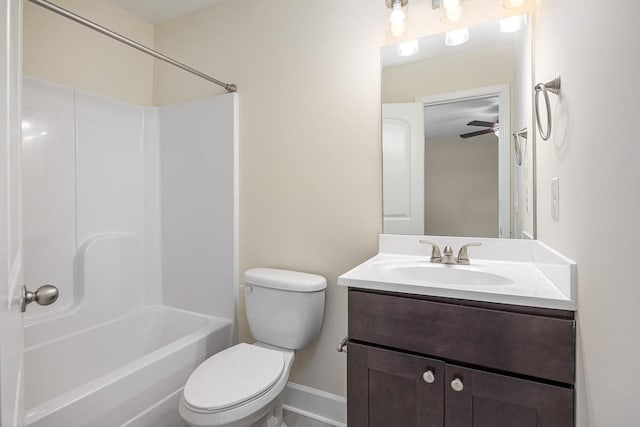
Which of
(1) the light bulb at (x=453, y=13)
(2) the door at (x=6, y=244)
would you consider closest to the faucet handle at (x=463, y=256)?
(1) the light bulb at (x=453, y=13)

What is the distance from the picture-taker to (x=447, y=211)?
1.54 meters

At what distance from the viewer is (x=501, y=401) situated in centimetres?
95

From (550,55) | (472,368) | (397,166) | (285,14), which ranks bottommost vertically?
(472,368)

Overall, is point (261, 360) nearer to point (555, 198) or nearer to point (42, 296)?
point (42, 296)

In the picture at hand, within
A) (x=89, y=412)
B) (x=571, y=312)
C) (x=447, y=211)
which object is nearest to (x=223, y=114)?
(x=447, y=211)

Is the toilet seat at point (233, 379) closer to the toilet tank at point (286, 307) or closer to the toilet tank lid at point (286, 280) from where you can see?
the toilet tank at point (286, 307)

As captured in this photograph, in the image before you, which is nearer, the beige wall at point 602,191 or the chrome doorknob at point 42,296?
the beige wall at point 602,191

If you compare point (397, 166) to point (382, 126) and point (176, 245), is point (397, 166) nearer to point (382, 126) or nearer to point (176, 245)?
point (382, 126)

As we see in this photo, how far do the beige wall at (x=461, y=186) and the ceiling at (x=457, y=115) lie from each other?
38 mm

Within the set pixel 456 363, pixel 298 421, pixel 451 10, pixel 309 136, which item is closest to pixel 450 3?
pixel 451 10

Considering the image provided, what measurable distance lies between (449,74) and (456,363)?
1.25 m

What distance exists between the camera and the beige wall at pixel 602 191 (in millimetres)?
542

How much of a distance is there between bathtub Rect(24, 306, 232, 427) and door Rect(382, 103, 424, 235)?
1227 mm

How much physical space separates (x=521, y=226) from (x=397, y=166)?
60 cm
